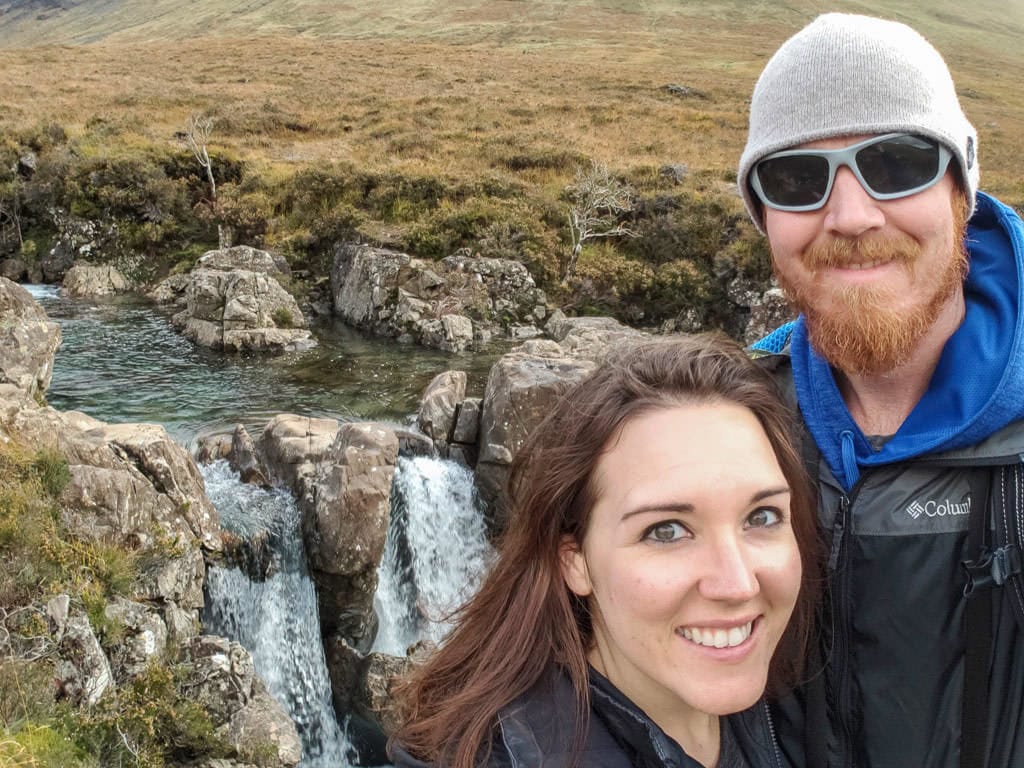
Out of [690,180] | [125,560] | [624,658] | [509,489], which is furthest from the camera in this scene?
[690,180]

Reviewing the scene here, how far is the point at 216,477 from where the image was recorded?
11.9 meters

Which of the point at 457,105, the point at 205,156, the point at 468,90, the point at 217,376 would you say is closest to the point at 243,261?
the point at 217,376

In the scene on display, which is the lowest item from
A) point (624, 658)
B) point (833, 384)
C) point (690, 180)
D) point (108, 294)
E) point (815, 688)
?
point (108, 294)

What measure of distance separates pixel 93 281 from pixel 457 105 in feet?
90.6

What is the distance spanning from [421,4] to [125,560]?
126 meters

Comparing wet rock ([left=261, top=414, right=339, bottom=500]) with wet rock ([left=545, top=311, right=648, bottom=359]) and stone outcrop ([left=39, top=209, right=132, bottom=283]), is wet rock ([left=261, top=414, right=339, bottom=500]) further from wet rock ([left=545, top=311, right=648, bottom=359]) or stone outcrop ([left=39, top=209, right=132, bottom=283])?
stone outcrop ([left=39, top=209, right=132, bottom=283])

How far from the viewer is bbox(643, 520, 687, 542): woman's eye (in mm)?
2150

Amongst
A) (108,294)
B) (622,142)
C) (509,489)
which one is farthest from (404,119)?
(509,489)

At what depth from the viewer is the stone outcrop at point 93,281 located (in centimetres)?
2550

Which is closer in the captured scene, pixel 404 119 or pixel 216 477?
pixel 216 477

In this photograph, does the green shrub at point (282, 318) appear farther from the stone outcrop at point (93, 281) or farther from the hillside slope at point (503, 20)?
the hillside slope at point (503, 20)

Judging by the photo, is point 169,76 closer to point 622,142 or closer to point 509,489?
point 622,142

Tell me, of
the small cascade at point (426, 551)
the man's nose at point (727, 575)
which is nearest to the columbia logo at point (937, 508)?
the man's nose at point (727, 575)

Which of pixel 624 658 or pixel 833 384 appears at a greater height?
pixel 833 384
